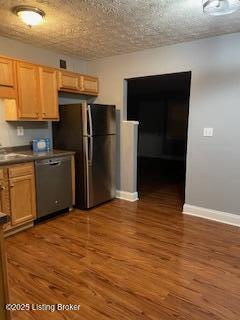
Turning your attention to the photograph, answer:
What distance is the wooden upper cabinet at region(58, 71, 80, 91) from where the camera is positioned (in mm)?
3627

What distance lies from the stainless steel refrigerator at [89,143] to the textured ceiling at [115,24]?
0.88 m

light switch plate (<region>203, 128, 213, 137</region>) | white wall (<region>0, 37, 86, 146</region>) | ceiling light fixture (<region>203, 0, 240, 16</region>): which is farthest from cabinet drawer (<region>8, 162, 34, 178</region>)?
ceiling light fixture (<region>203, 0, 240, 16</region>)

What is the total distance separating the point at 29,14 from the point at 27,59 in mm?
1220

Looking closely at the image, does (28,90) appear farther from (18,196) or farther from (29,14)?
(18,196)

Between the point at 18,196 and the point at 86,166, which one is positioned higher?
the point at 86,166

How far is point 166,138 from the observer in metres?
7.58

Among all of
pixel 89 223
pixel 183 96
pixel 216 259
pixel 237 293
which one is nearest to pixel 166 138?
pixel 183 96

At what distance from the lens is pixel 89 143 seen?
11.7ft

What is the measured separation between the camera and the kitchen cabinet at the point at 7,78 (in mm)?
2914

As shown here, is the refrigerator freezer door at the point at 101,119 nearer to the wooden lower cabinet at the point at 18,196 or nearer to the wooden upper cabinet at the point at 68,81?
the wooden upper cabinet at the point at 68,81

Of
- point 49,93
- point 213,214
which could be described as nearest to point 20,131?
point 49,93

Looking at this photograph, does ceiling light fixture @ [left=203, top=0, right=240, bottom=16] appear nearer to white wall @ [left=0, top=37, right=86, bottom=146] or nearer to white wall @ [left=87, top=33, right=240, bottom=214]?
white wall @ [left=87, top=33, right=240, bottom=214]

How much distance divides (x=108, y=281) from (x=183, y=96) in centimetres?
589

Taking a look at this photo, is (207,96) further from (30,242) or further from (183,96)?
(183,96)
